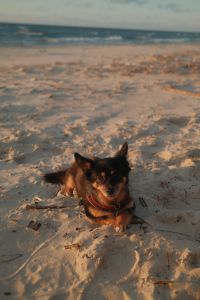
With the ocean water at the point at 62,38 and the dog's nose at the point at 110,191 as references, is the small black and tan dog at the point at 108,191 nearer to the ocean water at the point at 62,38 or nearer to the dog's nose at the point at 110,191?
the dog's nose at the point at 110,191

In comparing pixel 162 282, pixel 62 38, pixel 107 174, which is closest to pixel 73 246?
pixel 107 174

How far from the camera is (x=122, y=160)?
386 centimetres

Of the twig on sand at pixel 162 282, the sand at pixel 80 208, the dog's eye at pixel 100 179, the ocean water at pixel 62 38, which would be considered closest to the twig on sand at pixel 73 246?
the sand at pixel 80 208

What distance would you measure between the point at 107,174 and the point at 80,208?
0.88m

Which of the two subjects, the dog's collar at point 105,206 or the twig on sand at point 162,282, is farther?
the dog's collar at point 105,206

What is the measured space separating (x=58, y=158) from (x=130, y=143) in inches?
51.9

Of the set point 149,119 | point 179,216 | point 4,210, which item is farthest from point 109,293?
point 149,119

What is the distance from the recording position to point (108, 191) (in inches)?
141

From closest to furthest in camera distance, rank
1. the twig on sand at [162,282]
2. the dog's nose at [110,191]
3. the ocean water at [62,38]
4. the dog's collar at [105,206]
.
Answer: the twig on sand at [162,282]
the dog's nose at [110,191]
the dog's collar at [105,206]
the ocean water at [62,38]

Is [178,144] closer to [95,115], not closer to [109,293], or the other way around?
[95,115]

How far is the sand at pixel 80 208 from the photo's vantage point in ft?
10.6

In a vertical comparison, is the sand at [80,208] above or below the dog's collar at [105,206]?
below

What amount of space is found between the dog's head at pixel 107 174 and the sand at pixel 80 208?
524mm

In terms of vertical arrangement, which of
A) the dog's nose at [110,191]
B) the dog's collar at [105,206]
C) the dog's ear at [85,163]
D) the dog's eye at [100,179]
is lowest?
the dog's collar at [105,206]
